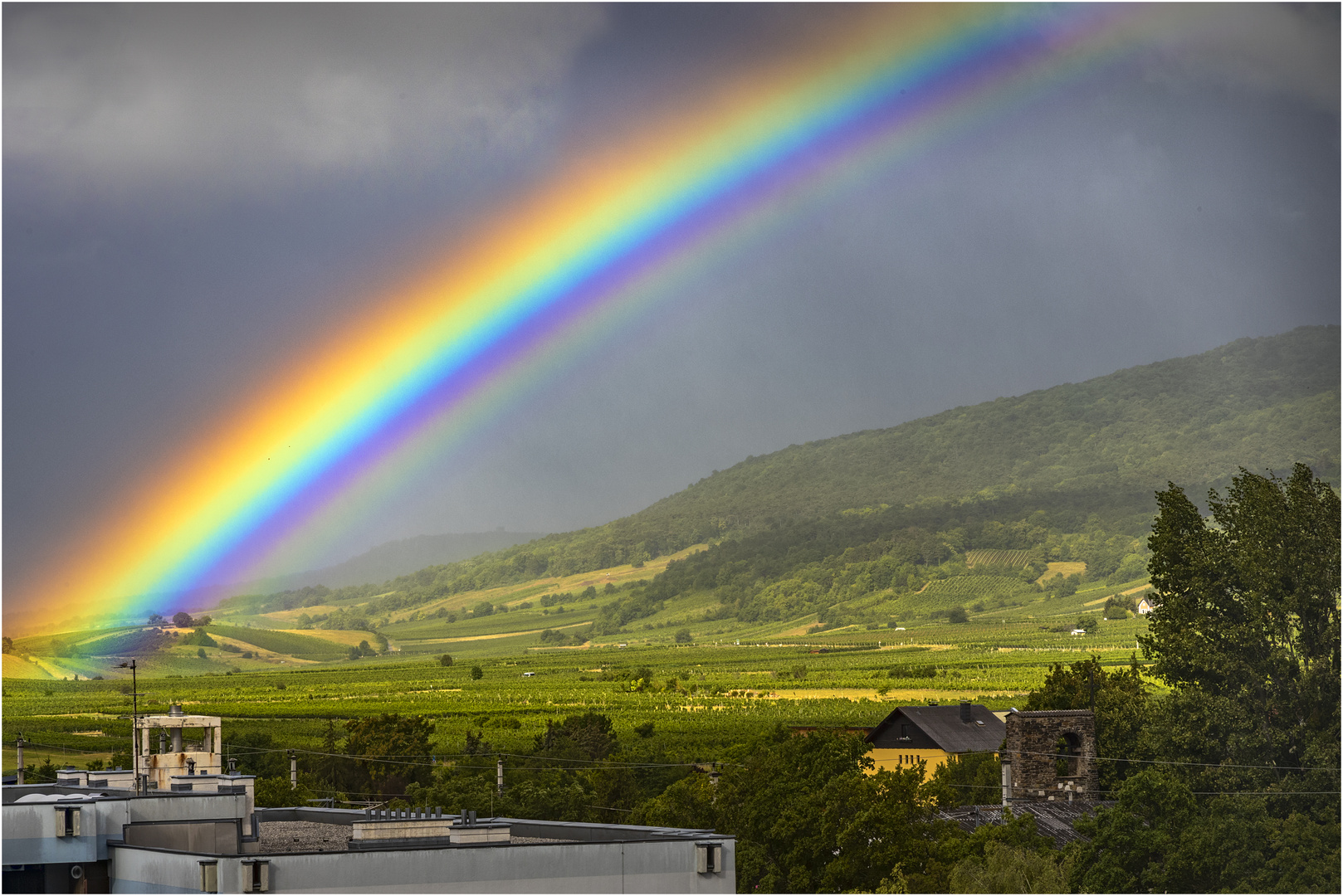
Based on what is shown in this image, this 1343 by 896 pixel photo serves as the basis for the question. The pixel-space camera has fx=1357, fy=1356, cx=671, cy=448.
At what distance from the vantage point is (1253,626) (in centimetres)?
5178

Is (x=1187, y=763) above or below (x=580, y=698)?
above

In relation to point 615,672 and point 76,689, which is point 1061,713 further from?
point 76,689

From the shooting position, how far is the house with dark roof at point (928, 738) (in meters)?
76.6

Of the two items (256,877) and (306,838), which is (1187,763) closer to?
(306,838)

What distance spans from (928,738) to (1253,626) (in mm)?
28588

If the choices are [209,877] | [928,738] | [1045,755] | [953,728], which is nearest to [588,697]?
[953,728]

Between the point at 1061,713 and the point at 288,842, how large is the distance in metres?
31.2

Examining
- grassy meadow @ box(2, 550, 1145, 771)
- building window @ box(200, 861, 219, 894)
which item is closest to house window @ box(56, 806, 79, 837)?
building window @ box(200, 861, 219, 894)

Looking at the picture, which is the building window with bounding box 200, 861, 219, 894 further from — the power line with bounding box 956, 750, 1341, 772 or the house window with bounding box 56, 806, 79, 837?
the power line with bounding box 956, 750, 1341, 772

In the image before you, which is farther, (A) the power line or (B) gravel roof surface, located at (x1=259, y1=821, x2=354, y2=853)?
(A) the power line

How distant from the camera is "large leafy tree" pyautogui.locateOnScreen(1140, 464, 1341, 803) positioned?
47.8 metres

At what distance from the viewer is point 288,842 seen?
950 inches

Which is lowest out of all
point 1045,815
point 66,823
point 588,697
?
point 588,697

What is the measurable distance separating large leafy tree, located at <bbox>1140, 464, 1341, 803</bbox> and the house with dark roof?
22747 millimetres
